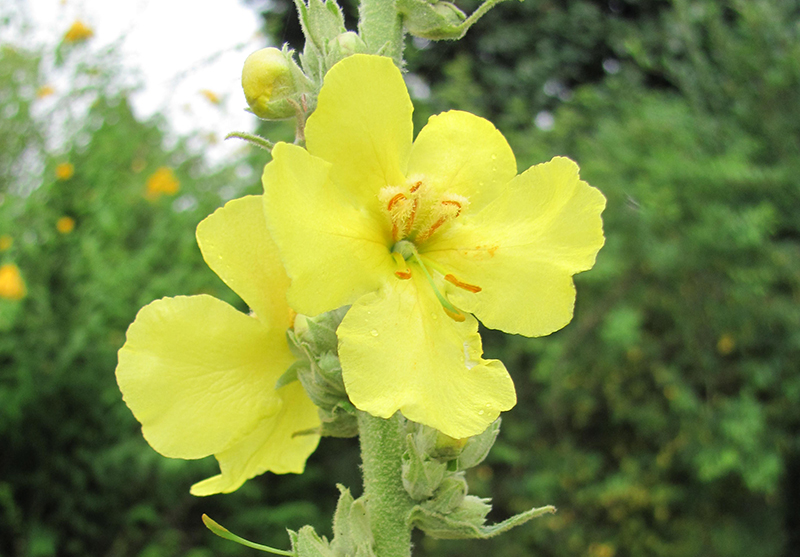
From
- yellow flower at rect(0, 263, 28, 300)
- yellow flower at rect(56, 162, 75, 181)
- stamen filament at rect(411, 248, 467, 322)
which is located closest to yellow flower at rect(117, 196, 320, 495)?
stamen filament at rect(411, 248, 467, 322)

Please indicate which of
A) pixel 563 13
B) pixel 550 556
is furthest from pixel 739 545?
pixel 563 13

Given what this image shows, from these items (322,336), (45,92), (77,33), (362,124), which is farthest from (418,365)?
(77,33)

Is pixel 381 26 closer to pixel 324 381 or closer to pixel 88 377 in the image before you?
pixel 324 381

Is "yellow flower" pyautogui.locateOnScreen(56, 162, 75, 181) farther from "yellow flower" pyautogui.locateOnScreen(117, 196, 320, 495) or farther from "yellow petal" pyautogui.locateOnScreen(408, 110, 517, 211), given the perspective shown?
"yellow petal" pyautogui.locateOnScreen(408, 110, 517, 211)

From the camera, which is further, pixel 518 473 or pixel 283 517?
pixel 518 473

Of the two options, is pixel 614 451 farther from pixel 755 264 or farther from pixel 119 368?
pixel 119 368

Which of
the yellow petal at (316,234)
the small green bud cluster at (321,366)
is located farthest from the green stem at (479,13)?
the small green bud cluster at (321,366)
